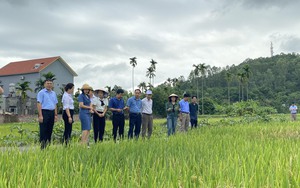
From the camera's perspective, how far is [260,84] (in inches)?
3231

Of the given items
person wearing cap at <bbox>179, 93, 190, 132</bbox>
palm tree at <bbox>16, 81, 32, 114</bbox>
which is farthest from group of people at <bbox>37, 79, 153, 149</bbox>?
palm tree at <bbox>16, 81, 32, 114</bbox>

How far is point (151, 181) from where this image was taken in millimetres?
2166

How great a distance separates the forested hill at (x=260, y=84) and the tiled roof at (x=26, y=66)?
2497 cm

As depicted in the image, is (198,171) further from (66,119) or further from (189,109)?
(189,109)

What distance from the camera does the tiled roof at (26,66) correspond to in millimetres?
46094

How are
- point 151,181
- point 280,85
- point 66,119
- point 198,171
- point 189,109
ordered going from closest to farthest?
point 151,181
point 198,171
point 66,119
point 189,109
point 280,85

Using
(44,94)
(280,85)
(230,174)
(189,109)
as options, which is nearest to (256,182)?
(230,174)

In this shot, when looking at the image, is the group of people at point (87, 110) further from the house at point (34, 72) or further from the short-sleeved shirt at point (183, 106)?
the house at point (34, 72)

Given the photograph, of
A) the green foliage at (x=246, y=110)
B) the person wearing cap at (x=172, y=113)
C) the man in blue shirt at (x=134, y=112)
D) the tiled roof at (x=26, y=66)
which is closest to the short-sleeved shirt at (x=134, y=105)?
the man in blue shirt at (x=134, y=112)

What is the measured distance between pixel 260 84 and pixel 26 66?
56.1 m

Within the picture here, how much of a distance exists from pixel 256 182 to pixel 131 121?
19.0 feet

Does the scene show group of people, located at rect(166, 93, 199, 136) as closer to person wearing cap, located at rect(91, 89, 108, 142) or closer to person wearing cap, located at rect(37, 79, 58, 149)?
person wearing cap, located at rect(91, 89, 108, 142)

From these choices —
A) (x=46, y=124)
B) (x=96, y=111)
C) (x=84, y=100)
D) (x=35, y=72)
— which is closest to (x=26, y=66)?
(x=35, y=72)

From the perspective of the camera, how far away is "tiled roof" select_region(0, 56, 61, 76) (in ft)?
Answer: 151
